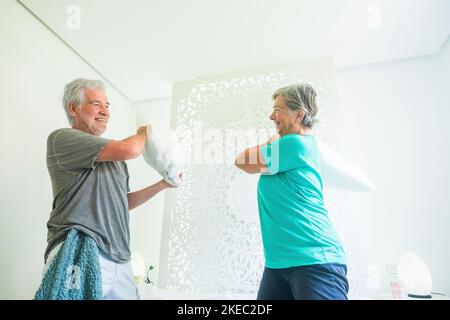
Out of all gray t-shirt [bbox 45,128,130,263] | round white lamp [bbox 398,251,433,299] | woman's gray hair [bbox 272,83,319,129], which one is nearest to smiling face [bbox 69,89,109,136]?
gray t-shirt [bbox 45,128,130,263]

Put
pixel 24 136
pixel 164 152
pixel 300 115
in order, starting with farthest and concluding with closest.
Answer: pixel 24 136
pixel 300 115
pixel 164 152

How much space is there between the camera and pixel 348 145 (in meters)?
1.77

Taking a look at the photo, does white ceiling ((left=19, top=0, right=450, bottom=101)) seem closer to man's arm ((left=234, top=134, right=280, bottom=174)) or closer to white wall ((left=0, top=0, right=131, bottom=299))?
white wall ((left=0, top=0, right=131, bottom=299))

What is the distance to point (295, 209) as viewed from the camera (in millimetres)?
933

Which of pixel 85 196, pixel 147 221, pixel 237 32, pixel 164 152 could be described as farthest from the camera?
pixel 147 221

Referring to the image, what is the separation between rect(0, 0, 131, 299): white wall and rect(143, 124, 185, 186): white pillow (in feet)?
2.64

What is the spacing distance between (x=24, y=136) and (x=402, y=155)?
2160 millimetres

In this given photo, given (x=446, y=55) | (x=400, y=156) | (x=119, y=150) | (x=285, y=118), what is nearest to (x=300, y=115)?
(x=285, y=118)

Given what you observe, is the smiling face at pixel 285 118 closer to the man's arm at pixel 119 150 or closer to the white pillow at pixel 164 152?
the white pillow at pixel 164 152

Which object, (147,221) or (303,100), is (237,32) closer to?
(303,100)

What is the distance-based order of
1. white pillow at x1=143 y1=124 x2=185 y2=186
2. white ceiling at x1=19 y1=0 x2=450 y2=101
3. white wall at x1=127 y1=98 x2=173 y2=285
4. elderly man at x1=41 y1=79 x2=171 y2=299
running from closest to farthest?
1. elderly man at x1=41 y1=79 x2=171 y2=299
2. white pillow at x1=143 y1=124 x2=185 y2=186
3. white ceiling at x1=19 y1=0 x2=450 y2=101
4. white wall at x1=127 y1=98 x2=173 y2=285

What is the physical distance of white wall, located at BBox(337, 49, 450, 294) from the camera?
1.62 m
